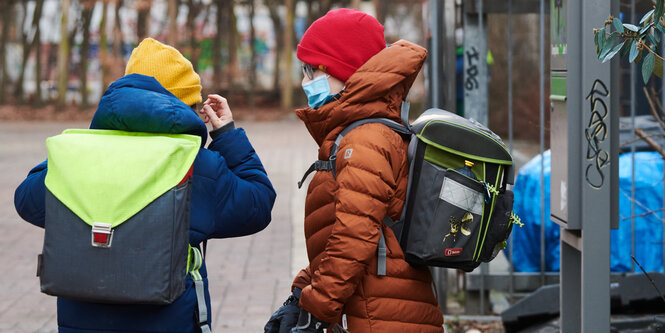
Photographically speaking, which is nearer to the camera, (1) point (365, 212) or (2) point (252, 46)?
(1) point (365, 212)

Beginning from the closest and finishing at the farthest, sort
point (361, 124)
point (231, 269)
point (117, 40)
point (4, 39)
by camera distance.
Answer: point (361, 124) < point (231, 269) < point (117, 40) < point (4, 39)

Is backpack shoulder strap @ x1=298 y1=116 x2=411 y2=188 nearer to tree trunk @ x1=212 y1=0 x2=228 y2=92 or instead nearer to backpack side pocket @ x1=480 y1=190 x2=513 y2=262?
backpack side pocket @ x1=480 y1=190 x2=513 y2=262

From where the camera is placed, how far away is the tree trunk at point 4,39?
119ft

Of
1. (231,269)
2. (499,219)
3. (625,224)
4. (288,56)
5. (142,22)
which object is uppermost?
(142,22)

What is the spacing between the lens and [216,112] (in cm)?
327

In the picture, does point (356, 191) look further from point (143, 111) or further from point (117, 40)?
point (117, 40)

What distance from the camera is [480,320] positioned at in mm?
6129

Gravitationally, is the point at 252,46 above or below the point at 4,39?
below

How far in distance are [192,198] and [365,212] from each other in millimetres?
532

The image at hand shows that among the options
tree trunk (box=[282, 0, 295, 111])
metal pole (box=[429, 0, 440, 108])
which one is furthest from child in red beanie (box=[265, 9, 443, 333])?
tree trunk (box=[282, 0, 295, 111])

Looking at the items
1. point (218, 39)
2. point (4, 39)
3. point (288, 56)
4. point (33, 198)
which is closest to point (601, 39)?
point (33, 198)

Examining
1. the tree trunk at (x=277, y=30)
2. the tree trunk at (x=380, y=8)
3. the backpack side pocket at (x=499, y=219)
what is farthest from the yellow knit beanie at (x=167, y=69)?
the tree trunk at (x=277, y=30)

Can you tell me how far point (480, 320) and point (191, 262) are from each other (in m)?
3.50

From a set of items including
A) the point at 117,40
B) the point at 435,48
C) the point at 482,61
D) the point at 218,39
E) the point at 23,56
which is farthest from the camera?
the point at 23,56
